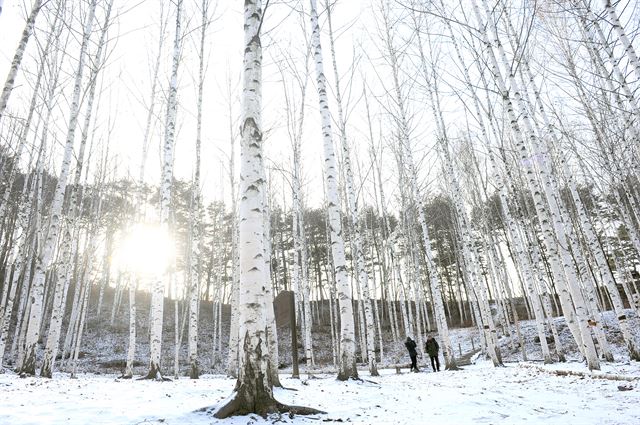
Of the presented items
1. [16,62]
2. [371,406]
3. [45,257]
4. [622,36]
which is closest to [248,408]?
[371,406]

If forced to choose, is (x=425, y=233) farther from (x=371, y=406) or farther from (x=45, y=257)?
(x=45, y=257)

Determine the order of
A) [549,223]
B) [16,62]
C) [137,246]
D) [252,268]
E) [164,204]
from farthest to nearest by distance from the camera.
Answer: [137,246]
[164,204]
[549,223]
[16,62]
[252,268]

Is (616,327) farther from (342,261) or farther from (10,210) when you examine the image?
(10,210)

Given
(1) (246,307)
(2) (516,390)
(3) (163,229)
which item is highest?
(3) (163,229)

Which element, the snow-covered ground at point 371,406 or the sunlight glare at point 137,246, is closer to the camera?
the snow-covered ground at point 371,406

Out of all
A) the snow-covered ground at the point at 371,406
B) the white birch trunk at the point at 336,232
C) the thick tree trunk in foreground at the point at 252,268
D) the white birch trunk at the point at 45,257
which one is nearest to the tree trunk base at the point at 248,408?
Answer: the thick tree trunk in foreground at the point at 252,268

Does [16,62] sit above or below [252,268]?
above

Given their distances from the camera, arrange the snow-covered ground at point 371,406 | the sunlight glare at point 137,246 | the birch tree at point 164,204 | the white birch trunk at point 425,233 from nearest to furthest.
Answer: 1. the snow-covered ground at point 371,406
2. the birch tree at point 164,204
3. the white birch trunk at point 425,233
4. the sunlight glare at point 137,246

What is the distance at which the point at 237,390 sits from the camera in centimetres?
367

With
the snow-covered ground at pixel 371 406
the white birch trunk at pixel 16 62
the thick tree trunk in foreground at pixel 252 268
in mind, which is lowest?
the snow-covered ground at pixel 371 406

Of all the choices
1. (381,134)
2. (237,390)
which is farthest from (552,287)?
(237,390)

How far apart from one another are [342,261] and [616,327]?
17.8 meters

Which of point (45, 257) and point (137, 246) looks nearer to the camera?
point (45, 257)

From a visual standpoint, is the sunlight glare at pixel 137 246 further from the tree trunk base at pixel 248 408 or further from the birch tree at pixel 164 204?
the tree trunk base at pixel 248 408
